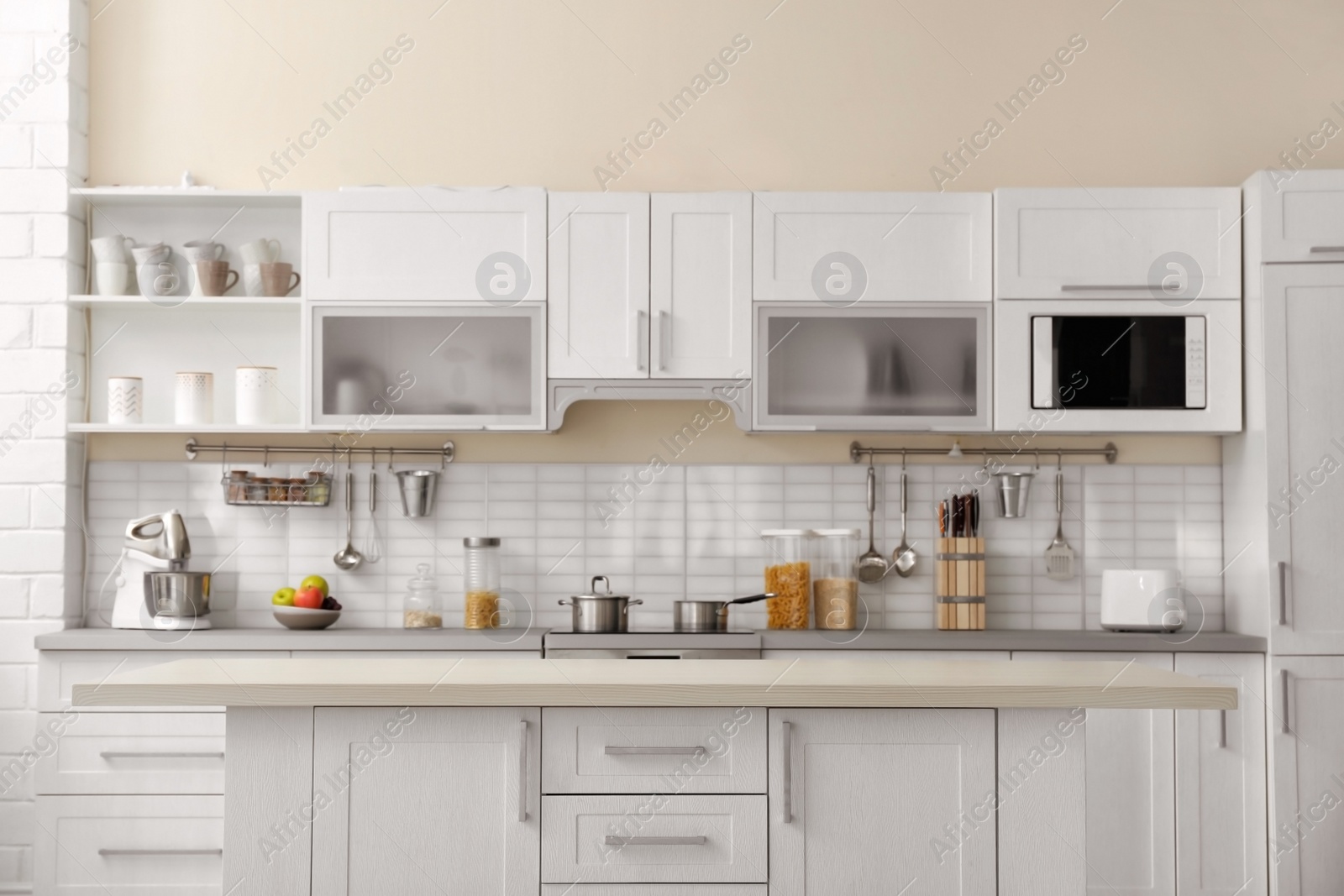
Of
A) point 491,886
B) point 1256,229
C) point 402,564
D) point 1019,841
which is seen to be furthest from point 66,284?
point 1256,229

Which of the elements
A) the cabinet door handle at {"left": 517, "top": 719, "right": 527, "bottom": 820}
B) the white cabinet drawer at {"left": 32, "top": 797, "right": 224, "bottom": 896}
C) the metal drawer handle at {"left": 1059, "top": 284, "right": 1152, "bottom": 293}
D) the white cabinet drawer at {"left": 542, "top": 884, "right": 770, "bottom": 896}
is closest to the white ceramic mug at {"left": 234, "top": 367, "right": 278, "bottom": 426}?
the white cabinet drawer at {"left": 32, "top": 797, "right": 224, "bottom": 896}

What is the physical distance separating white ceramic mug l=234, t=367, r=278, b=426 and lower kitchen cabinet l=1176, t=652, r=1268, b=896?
9.51ft

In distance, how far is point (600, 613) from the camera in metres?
3.37

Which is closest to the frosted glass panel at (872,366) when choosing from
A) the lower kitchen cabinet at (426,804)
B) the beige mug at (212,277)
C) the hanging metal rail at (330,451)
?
the hanging metal rail at (330,451)

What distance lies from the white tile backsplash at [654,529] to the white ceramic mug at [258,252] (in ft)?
2.28

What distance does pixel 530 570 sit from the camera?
3.77 meters

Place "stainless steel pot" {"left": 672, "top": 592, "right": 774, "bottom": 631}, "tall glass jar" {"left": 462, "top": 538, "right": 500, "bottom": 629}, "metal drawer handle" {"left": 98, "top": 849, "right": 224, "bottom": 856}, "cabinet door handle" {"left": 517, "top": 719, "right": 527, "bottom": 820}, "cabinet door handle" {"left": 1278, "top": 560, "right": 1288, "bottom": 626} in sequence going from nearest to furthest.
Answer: "cabinet door handle" {"left": 517, "top": 719, "right": 527, "bottom": 820}, "metal drawer handle" {"left": 98, "top": 849, "right": 224, "bottom": 856}, "cabinet door handle" {"left": 1278, "top": 560, "right": 1288, "bottom": 626}, "stainless steel pot" {"left": 672, "top": 592, "right": 774, "bottom": 631}, "tall glass jar" {"left": 462, "top": 538, "right": 500, "bottom": 629}

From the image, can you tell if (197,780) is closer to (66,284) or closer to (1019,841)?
(66,284)

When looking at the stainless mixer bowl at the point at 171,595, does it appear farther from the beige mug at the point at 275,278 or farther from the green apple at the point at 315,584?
the beige mug at the point at 275,278

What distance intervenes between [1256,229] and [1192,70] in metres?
0.79

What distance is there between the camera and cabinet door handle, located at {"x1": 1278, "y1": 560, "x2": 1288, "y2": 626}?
3291mm

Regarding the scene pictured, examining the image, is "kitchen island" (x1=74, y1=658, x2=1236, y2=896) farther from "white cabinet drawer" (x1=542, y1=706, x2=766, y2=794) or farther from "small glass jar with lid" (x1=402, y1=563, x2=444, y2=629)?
"small glass jar with lid" (x1=402, y1=563, x2=444, y2=629)

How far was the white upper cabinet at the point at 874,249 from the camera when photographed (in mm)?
3463

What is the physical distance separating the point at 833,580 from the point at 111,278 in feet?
8.22
